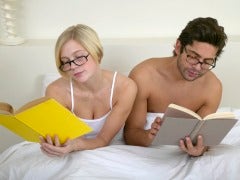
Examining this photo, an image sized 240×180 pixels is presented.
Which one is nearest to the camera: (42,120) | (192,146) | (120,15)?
(42,120)

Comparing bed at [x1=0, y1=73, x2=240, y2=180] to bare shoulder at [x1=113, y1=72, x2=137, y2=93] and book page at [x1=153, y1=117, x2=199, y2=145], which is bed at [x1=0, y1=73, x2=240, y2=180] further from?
bare shoulder at [x1=113, y1=72, x2=137, y2=93]

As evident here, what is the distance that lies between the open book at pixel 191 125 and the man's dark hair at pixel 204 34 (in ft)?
1.02

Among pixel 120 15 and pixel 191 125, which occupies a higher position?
pixel 120 15

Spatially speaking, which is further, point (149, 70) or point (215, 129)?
point (149, 70)

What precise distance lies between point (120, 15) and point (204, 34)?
67 centimetres

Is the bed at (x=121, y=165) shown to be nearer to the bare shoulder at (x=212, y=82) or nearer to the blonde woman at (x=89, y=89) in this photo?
the blonde woman at (x=89, y=89)

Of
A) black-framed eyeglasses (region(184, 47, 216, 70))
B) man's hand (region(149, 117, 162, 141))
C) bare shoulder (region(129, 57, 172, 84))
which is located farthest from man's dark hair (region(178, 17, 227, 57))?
man's hand (region(149, 117, 162, 141))

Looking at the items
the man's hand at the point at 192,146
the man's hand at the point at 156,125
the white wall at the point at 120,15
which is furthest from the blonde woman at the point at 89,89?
the white wall at the point at 120,15

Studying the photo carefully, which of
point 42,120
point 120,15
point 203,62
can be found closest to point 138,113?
point 203,62

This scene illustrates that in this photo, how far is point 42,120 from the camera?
0.97 meters

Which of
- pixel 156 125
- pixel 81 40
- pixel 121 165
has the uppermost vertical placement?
pixel 81 40

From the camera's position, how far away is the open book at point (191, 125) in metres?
0.96

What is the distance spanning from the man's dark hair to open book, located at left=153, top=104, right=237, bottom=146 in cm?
31

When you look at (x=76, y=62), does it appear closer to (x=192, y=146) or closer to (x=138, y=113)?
(x=138, y=113)
